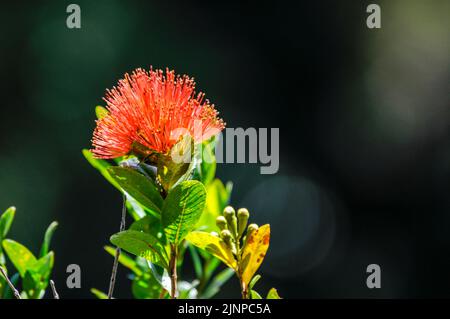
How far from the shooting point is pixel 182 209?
84 centimetres

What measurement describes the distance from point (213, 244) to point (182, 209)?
0.07m

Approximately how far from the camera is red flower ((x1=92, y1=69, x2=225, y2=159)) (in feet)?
2.92

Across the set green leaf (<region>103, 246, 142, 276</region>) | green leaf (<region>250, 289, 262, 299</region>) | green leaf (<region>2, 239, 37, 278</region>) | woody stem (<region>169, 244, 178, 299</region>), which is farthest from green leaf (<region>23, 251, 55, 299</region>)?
green leaf (<region>250, 289, 262, 299</region>)

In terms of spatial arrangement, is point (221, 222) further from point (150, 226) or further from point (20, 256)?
point (20, 256)

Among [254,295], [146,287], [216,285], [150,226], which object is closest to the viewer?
[254,295]

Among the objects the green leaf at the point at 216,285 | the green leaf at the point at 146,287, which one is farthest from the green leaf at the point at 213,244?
the green leaf at the point at 216,285

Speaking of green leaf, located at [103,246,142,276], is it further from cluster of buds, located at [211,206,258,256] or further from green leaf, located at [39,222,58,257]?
cluster of buds, located at [211,206,258,256]

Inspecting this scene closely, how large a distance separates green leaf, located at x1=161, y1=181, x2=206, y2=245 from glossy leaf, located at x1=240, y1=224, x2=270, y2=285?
79 millimetres

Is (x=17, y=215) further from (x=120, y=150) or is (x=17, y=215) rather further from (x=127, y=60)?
(x=120, y=150)

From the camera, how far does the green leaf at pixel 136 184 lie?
87 centimetres

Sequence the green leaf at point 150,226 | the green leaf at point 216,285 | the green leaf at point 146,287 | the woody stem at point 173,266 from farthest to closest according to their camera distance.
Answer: the green leaf at point 216,285 → the green leaf at point 146,287 → the green leaf at point 150,226 → the woody stem at point 173,266

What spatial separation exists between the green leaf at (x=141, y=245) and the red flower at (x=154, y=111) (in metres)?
0.13

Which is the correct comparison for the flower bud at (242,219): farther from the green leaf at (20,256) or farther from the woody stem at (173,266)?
the green leaf at (20,256)

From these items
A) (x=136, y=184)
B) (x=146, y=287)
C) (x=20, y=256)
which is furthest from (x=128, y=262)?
(x=136, y=184)
